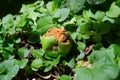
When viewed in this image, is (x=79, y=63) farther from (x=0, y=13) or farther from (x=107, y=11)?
(x=0, y=13)

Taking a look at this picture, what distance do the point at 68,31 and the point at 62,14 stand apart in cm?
11

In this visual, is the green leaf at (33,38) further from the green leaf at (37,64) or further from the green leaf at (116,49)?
the green leaf at (116,49)

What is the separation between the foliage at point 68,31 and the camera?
1.84 metres

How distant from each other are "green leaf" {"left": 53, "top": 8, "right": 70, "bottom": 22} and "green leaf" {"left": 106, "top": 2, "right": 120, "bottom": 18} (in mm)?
246

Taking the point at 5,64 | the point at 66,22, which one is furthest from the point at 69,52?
the point at 5,64

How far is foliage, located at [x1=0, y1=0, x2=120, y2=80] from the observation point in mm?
1842

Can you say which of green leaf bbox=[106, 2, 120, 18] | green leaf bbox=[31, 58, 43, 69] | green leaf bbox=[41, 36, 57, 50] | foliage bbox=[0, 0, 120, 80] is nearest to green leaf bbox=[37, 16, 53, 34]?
foliage bbox=[0, 0, 120, 80]

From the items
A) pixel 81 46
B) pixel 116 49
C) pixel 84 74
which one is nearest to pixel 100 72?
pixel 84 74

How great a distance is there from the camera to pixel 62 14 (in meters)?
2.11

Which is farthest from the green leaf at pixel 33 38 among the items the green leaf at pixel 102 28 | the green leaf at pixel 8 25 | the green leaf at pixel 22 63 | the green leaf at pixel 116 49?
the green leaf at pixel 116 49

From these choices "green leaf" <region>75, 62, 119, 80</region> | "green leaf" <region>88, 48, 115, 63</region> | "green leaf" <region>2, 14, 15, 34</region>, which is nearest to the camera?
"green leaf" <region>75, 62, 119, 80</region>

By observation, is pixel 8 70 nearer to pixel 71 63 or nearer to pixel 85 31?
pixel 71 63

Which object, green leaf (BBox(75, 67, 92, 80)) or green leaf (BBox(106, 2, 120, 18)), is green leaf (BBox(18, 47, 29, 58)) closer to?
green leaf (BBox(75, 67, 92, 80))

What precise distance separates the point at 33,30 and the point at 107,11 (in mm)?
470
